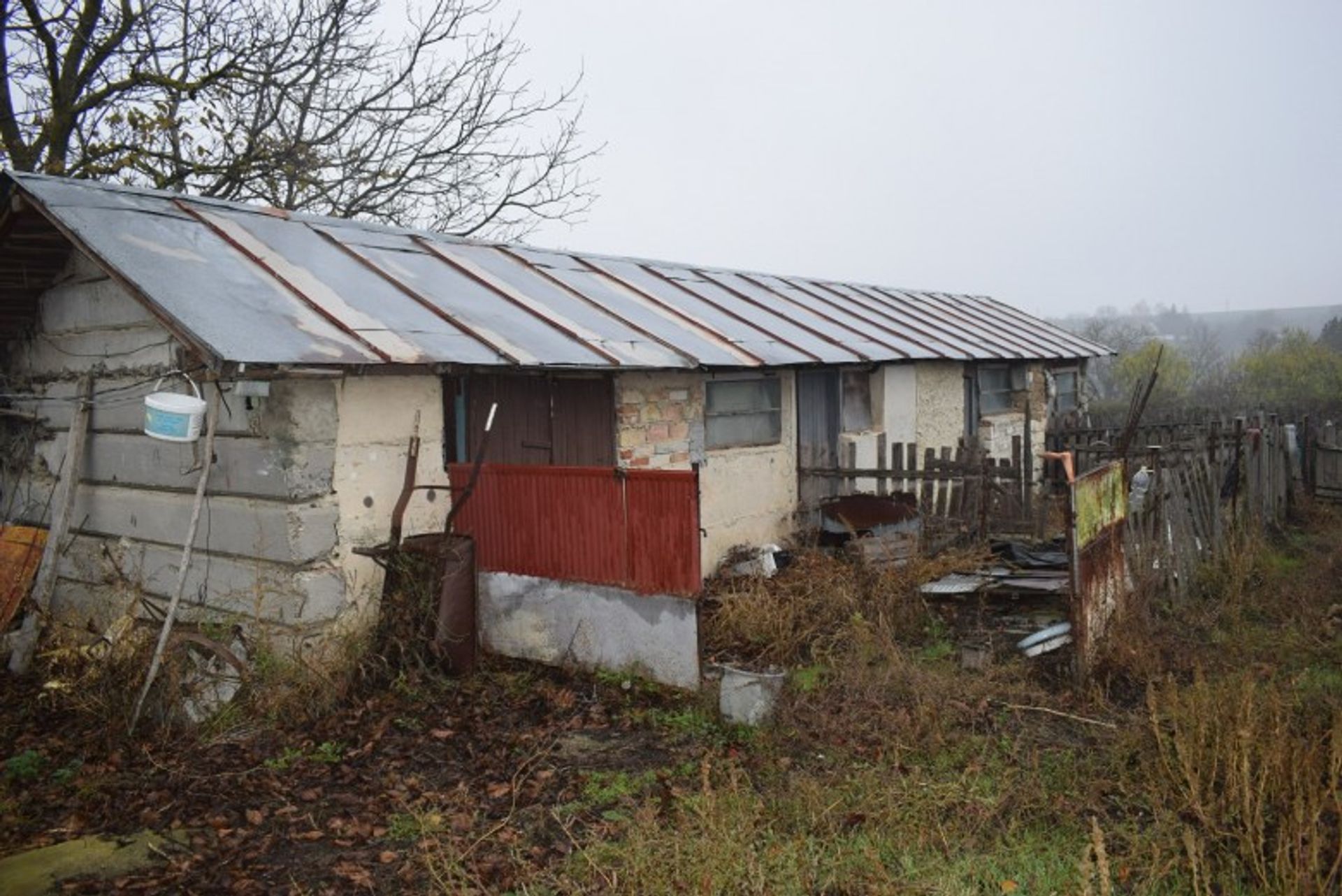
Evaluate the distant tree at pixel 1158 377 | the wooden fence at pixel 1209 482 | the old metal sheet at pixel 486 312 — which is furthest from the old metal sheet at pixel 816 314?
the distant tree at pixel 1158 377

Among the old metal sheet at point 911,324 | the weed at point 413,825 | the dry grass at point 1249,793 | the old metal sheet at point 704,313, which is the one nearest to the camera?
the dry grass at point 1249,793

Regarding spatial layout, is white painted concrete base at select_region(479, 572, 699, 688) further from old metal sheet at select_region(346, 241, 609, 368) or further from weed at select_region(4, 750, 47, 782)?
weed at select_region(4, 750, 47, 782)

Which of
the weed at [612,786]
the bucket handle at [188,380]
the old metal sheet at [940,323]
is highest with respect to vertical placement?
the old metal sheet at [940,323]

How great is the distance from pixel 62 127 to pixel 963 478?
11.8 metres

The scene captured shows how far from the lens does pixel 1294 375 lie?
3044cm

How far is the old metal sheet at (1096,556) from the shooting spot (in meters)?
6.16

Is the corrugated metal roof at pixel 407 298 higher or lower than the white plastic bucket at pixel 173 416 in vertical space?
higher

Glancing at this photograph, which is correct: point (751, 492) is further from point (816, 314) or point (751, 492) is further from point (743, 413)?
point (816, 314)

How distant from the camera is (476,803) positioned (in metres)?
4.92

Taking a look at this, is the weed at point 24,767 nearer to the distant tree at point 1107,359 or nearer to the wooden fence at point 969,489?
the wooden fence at point 969,489

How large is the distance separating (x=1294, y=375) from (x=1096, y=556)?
2955cm

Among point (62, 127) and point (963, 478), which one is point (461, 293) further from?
point (62, 127)

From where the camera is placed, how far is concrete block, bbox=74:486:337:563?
634 centimetres

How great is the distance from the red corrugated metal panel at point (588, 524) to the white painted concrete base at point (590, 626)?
10cm
